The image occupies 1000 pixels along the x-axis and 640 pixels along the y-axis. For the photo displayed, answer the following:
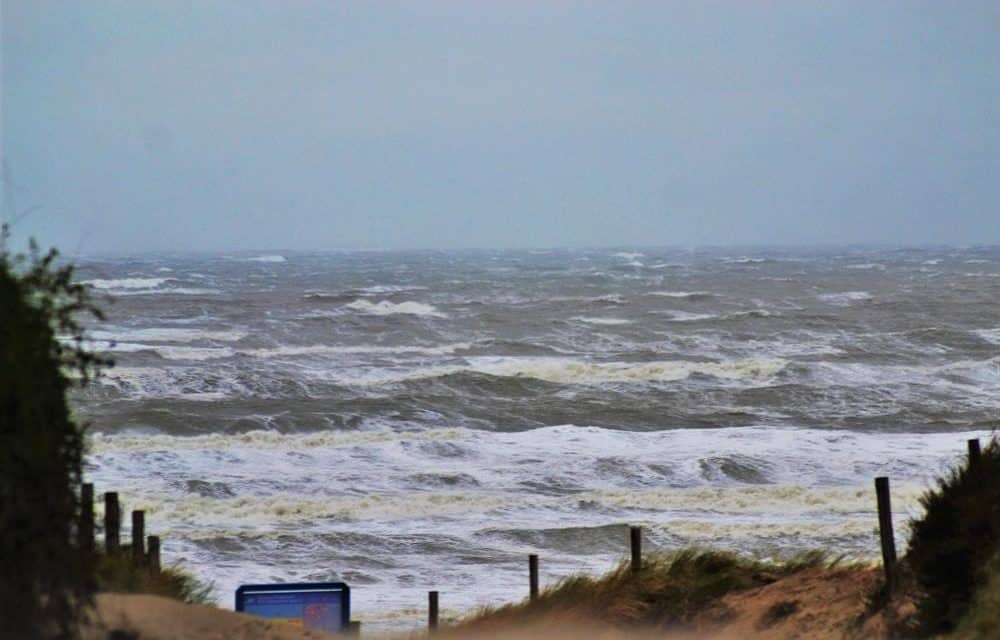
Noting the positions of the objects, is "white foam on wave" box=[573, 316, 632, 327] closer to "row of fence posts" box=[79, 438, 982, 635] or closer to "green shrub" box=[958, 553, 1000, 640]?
"row of fence posts" box=[79, 438, 982, 635]

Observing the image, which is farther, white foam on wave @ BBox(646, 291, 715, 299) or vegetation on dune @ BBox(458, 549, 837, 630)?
white foam on wave @ BBox(646, 291, 715, 299)

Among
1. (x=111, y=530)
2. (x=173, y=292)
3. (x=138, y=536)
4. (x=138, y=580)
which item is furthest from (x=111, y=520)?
(x=173, y=292)

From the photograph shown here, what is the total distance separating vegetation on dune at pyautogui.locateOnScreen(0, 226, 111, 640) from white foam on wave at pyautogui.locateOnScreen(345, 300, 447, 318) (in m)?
55.9

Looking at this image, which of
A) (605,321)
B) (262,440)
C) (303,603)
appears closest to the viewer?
(303,603)

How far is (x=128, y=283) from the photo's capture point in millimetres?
89562

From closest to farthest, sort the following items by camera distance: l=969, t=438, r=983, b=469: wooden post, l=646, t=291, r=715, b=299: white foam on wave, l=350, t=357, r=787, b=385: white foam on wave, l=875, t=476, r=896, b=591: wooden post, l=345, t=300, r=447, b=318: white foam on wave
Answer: l=969, t=438, r=983, b=469: wooden post
l=875, t=476, r=896, b=591: wooden post
l=350, t=357, r=787, b=385: white foam on wave
l=345, t=300, r=447, b=318: white foam on wave
l=646, t=291, r=715, b=299: white foam on wave

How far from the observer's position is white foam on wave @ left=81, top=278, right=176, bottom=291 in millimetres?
84944

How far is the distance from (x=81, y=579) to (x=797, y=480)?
18783 millimetres

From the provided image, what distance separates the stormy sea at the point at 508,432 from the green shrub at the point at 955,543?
260 inches

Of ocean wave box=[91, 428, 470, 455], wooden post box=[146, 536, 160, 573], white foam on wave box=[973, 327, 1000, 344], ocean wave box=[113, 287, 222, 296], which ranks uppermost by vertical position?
ocean wave box=[113, 287, 222, 296]

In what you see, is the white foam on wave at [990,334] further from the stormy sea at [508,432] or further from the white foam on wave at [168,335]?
the white foam on wave at [168,335]

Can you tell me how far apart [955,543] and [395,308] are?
5699 cm

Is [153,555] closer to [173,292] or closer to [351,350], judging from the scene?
[351,350]

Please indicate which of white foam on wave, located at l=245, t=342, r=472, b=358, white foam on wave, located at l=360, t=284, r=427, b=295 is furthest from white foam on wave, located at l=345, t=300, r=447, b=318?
white foam on wave, located at l=245, t=342, r=472, b=358
